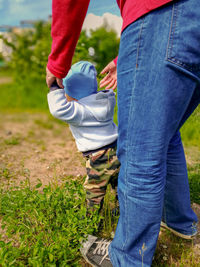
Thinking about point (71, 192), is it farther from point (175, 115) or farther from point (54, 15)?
point (54, 15)

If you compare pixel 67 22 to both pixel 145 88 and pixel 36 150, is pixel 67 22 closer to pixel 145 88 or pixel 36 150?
pixel 145 88

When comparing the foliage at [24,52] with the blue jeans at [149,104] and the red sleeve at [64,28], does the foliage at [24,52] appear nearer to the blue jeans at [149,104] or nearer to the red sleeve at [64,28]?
the red sleeve at [64,28]

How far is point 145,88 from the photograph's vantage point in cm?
106

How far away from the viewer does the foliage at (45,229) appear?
1.35 m

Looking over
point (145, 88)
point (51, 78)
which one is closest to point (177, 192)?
point (145, 88)

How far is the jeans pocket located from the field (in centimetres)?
103

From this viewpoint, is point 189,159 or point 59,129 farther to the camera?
point 59,129

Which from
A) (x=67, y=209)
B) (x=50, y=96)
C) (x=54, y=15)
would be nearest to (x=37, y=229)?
(x=67, y=209)

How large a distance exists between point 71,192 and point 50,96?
26.0 inches

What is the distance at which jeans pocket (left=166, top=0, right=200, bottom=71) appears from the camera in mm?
958

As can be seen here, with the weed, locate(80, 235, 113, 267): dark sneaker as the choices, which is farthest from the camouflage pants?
the weed

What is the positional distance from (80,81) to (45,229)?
1.00 meters

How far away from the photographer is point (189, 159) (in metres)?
2.83

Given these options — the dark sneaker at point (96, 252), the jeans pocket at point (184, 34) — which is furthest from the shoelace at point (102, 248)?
the jeans pocket at point (184, 34)
